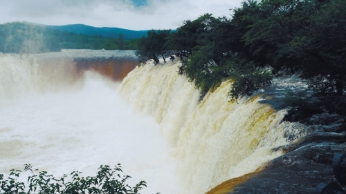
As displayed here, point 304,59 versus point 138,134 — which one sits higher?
point 304,59

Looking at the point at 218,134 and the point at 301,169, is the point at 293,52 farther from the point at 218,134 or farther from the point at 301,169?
the point at 301,169

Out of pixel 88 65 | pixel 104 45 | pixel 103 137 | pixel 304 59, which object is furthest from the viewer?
pixel 104 45

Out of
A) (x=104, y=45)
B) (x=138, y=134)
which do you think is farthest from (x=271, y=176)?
(x=104, y=45)

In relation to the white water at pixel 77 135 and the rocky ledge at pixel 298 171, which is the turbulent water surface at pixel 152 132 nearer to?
the white water at pixel 77 135

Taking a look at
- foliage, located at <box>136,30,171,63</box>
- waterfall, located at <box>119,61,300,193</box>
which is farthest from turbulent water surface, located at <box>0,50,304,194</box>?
foliage, located at <box>136,30,171,63</box>

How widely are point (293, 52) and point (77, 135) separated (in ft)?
43.0

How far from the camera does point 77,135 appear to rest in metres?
19.0

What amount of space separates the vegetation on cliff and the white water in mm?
4057

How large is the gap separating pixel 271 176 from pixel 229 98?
609 cm

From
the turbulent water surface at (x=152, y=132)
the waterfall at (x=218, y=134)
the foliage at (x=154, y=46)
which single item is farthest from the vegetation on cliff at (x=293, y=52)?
the foliage at (x=154, y=46)

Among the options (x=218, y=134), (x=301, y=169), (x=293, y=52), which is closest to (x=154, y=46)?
(x=218, y=134)

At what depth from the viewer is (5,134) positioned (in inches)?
769

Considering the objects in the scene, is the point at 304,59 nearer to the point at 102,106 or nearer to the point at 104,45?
the point at 102,106

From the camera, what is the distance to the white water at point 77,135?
543 inches
